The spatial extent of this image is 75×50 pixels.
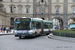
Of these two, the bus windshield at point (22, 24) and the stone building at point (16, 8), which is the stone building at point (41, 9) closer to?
the stone building at point (16, 8)

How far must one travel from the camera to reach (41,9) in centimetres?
5794

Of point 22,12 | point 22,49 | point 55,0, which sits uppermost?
point 55,0

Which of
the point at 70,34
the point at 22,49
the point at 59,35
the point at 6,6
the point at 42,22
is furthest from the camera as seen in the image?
the point at 6,6

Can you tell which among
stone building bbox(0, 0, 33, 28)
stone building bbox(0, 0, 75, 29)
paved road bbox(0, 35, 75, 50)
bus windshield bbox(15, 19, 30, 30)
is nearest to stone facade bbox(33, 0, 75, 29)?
stone building bbox(0, 0, 75, 29)

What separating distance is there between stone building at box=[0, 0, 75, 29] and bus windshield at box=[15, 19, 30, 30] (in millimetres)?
34854

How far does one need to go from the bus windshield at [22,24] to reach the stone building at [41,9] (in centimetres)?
3485

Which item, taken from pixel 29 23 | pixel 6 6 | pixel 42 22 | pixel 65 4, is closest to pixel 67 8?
pixel 65 4

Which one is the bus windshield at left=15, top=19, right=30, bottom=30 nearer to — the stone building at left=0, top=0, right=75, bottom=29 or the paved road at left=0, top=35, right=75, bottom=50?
the paved road at left=0, top=35, right=75, bottom=50

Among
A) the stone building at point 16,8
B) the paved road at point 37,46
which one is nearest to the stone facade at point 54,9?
the stone building at point 16,8

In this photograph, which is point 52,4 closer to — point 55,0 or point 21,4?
point 55,0

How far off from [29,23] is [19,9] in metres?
35.3

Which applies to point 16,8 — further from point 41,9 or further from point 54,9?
point 54,9

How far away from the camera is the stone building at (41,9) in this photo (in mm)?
57125

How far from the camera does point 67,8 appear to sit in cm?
5756
